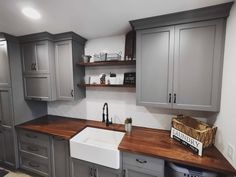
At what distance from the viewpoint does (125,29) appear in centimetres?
185

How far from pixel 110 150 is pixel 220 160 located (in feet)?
3.58

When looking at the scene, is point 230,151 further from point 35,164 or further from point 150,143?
point 35,164

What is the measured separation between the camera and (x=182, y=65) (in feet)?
4.79

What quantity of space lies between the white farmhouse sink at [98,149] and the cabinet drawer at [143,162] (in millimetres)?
109

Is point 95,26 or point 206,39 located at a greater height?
point 95,26

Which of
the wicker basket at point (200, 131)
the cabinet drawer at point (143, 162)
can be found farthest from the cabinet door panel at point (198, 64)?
the cabinet drawer at point (143, 162)

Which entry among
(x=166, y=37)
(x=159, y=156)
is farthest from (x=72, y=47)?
(x=159, y=156)

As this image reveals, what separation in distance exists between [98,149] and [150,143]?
0.63 m

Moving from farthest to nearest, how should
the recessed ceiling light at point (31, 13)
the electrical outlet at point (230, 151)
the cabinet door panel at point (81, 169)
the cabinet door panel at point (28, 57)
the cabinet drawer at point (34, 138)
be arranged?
the cabinet door panel at point (28, 57) → the cabinet drawer at point (34, 138) → the cabinet door panel at point (81, 169) → the recessed ceiling light at point (31, 13) → the electrical outlet at point (230, 151)

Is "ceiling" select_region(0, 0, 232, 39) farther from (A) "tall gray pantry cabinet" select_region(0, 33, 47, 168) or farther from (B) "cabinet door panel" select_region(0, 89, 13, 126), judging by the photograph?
(B) "cabinet door panel" select_region(0, 89, 13, 126)

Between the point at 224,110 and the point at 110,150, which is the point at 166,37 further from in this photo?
the point at 110,150

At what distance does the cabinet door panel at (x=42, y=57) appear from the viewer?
2070 millimetres

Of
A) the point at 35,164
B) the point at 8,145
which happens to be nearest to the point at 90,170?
the point at 35,164

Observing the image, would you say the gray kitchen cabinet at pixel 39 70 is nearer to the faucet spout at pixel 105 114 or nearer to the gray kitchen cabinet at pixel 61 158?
the gray kitchen cabinet at pixel 61 158
